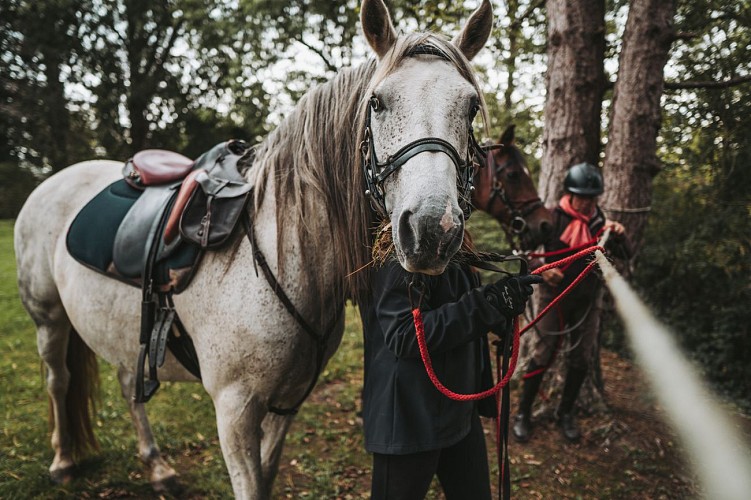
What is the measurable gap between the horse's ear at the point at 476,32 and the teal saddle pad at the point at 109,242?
138 centimetres

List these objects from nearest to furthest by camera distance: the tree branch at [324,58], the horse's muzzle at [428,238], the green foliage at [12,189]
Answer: the horse's muzzle at [428,238]
the tree branch at [324,58]
the green foliage at [12,189]

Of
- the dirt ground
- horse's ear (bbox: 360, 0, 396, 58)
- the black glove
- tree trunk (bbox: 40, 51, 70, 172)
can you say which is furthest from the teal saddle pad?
tree trunk (bbox: 40, 51, 70, 172)

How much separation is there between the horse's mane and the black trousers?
64 cm

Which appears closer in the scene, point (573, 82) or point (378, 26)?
point (378, 26)

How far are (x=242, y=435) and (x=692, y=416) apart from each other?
7.36ft

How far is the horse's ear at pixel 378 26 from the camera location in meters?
1.54

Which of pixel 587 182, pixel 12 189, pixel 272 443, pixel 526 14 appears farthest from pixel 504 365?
pixel 12 189

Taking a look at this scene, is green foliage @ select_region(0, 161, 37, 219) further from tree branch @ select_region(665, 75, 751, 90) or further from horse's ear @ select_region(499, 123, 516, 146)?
tree branch @ select_region(665, 75, 751, 90)

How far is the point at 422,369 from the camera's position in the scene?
1603 mm

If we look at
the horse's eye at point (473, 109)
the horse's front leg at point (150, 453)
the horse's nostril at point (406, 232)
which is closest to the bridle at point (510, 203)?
the horse's eye at point (473, 109)

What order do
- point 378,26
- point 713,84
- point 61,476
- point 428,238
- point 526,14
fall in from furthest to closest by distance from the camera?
point 526,14 < point 713,84 < point 61,476 < point 378,26 < point 428,238

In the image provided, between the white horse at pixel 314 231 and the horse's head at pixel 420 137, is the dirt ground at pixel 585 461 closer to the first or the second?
the white horse at pixel 314 231

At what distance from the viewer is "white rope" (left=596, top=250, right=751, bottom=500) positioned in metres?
2.29

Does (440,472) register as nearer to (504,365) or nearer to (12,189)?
(504,365)
